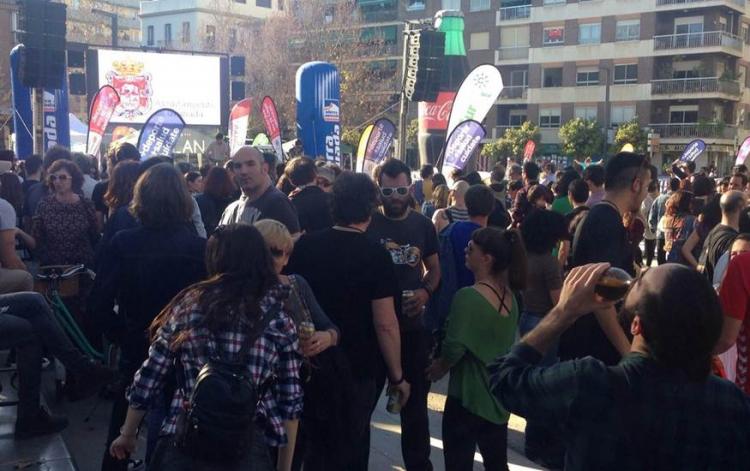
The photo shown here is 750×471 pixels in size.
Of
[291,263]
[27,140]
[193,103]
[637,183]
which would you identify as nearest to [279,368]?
[291,263]

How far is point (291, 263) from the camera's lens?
146 inches

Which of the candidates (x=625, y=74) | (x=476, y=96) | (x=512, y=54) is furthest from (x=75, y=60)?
(x=625, y=74)

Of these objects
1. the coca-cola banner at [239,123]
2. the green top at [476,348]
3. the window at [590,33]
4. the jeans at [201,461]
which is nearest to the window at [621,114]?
the window at [590,33]

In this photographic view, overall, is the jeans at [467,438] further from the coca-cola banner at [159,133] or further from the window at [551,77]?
the window at [551,77]

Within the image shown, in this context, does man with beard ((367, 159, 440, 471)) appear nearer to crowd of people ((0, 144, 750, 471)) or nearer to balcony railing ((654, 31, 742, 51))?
crowd of people ((0, 144, 750, 471))

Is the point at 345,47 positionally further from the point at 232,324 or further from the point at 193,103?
the point at 232,324

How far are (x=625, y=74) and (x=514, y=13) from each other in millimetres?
8758

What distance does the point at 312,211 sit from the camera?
17.9 feet

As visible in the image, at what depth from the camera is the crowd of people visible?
1904 millimetres

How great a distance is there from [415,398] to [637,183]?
1.72 meters

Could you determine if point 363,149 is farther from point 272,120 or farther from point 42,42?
point 42,42

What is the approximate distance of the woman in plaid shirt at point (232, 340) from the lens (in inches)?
108

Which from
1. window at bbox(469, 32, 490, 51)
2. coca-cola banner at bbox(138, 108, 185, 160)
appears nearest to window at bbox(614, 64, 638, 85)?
window at bbox(469, 32, 490, 51)

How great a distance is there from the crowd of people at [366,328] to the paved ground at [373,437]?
158 millimetres
